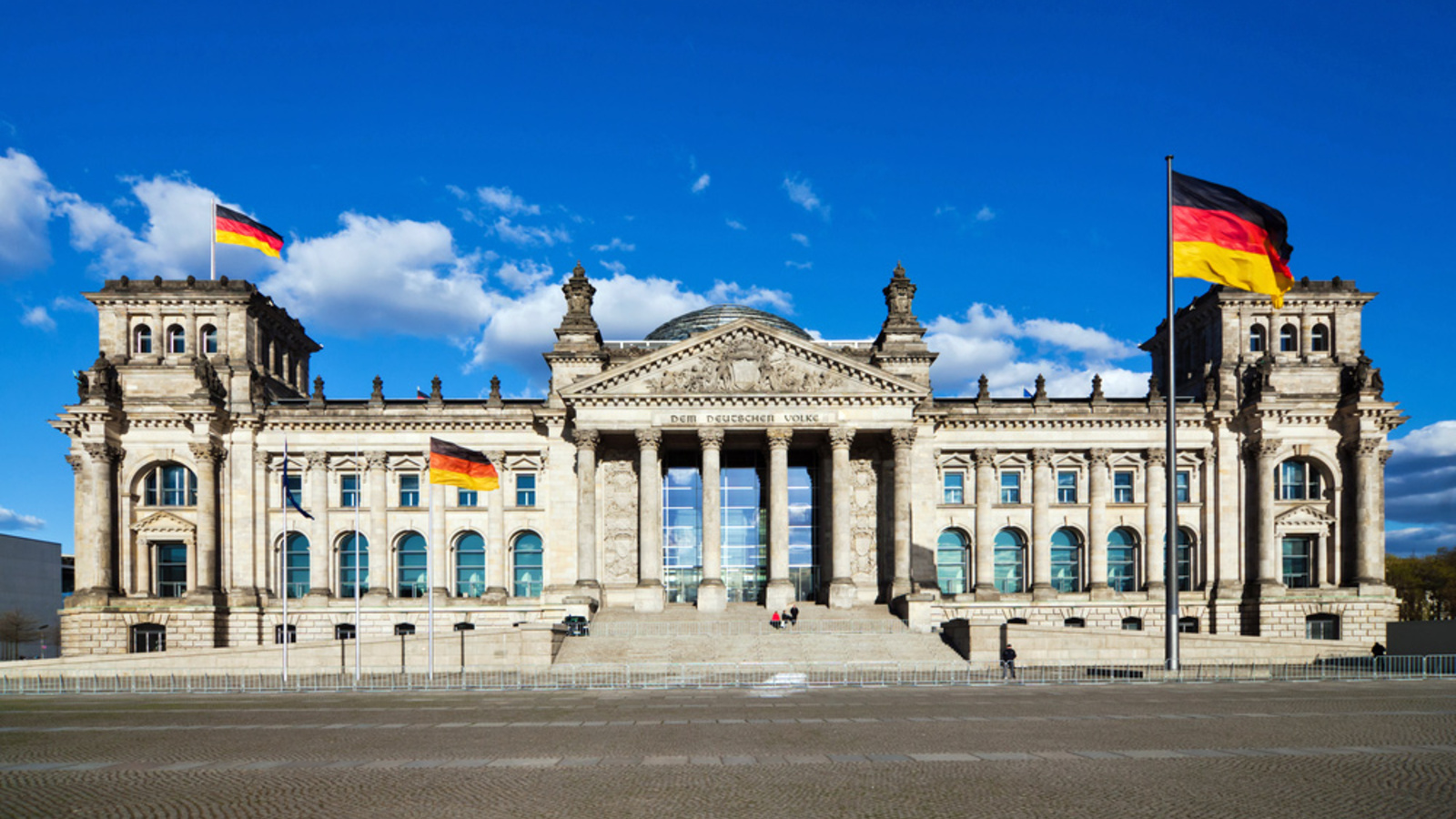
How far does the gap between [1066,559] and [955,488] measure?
843 centimetres

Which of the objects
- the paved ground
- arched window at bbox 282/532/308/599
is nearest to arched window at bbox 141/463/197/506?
arched window at bbox 282/532/308/599

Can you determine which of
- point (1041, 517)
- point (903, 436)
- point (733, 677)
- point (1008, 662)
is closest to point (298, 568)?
point (733, 677)

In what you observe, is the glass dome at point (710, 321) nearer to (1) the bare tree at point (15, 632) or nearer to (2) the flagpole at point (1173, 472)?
(2) the flagpole at point (1173, 472)

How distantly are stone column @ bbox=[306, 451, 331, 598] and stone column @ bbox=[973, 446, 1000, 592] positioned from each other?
37858 millimetres

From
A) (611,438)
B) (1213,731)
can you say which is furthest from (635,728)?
(611,438)

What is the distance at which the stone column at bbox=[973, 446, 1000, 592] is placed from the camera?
6525 cm

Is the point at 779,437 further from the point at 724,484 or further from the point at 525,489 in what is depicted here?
the point at 525,489

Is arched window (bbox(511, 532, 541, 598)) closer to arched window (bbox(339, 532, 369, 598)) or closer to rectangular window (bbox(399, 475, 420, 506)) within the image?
rectangular window (bbox(399, 475, 420, 506))

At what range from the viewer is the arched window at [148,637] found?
60.9m

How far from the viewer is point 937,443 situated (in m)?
Answer: 65.4

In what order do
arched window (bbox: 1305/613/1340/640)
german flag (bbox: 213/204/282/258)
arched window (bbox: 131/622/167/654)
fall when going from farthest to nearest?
arched window (bbox: 1305/613/1340/640)
arched window (bbox: 131/622/167/654)
german flag (bbox: 213/204/282/258)

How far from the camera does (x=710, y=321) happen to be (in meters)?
77.1

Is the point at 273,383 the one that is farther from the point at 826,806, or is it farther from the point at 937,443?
the point at 826,806

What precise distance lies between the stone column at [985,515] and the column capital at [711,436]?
17.2 metres
